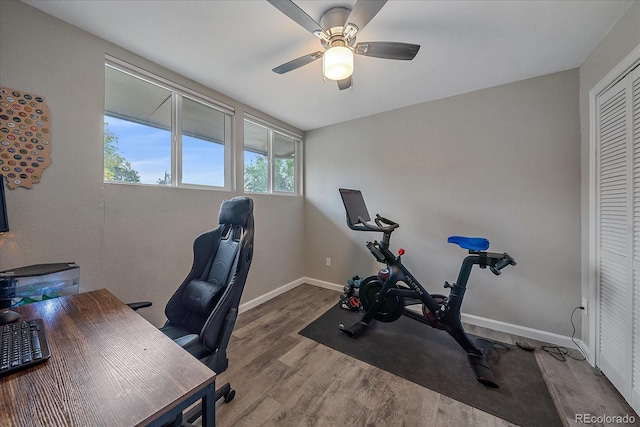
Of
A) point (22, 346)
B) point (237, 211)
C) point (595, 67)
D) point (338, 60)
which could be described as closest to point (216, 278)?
point (237, 211)

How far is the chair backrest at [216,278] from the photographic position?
1.13 m

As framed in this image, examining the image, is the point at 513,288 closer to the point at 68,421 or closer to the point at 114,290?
the point at 68,421

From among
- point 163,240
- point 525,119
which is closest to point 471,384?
point 525,119

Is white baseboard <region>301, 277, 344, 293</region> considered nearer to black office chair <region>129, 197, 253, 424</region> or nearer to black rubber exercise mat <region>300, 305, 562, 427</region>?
black rubber exercise mat <region>300, 305, 562, 427</region>

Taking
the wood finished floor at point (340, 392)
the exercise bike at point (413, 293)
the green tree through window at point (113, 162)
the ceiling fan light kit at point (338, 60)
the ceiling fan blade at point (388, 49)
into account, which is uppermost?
the ceiling fan blade at point (388, 49)

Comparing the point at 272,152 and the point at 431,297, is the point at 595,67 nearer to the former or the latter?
the point at 431,297

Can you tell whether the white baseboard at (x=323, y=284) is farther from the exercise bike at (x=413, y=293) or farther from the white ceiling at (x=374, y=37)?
the white ceiling at (x=374, y=37)

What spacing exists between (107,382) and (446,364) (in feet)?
6.77

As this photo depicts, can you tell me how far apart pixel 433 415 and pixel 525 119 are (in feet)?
8.45

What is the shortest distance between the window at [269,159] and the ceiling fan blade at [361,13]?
1.82 m

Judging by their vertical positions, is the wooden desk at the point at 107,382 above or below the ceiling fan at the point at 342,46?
below

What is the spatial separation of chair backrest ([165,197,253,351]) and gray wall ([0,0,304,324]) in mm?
792

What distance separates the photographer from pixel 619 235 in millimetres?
1530

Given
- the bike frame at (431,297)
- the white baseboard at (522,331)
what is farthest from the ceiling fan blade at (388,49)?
the white baseboard at (522,331)
